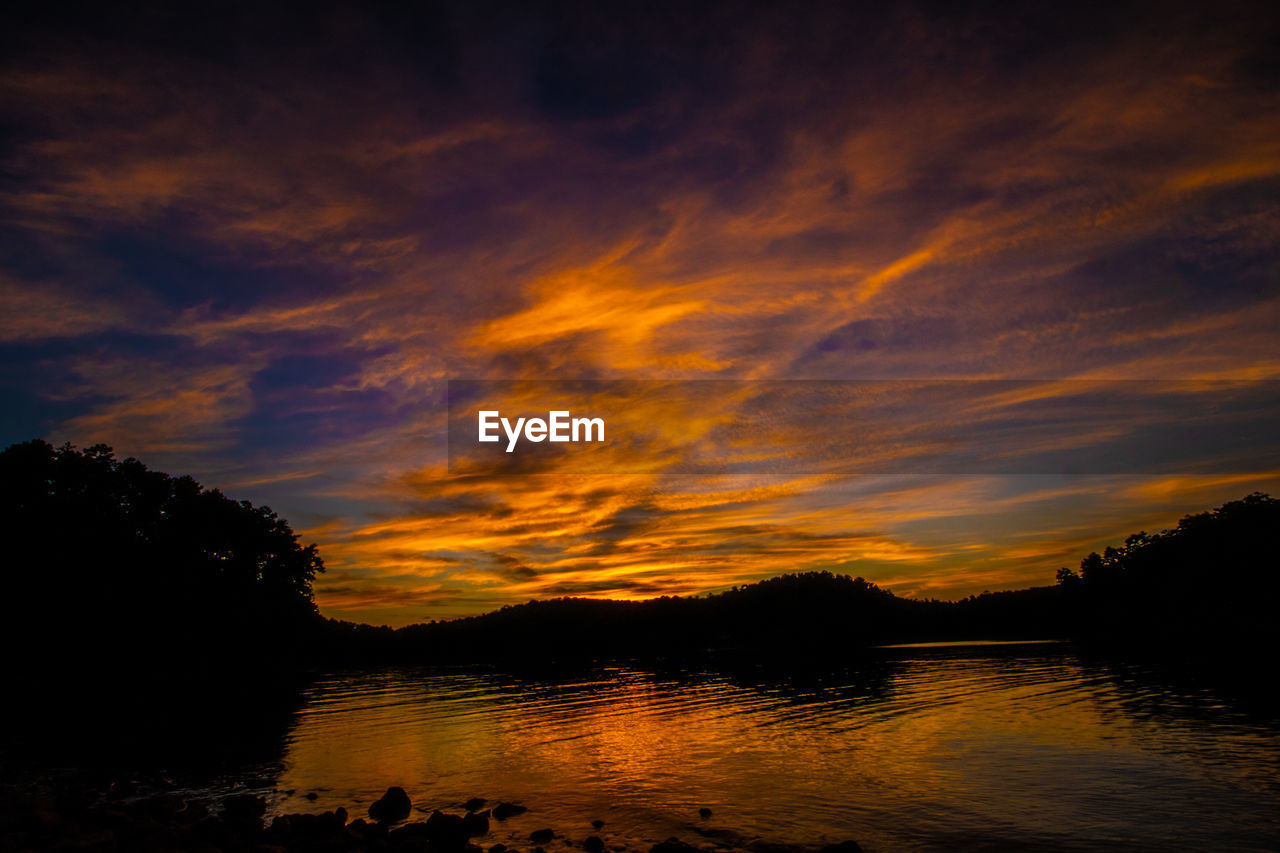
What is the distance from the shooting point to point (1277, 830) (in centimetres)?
1689

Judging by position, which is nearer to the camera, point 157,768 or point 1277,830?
point 1277,830

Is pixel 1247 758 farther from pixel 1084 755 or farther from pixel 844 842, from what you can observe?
pixel 844 842

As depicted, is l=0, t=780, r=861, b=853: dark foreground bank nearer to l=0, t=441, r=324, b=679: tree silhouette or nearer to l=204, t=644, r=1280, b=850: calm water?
l=204, t=644, r=1280, b=850: calm water

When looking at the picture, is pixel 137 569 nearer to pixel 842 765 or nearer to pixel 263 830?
pixel 263 830

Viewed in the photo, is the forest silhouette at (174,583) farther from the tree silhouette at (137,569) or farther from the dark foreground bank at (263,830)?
the dark foreground bank at (263,830)

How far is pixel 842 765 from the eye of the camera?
2605cm

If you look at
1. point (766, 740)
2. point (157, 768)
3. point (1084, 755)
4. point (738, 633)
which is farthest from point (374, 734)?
point (738, 633)

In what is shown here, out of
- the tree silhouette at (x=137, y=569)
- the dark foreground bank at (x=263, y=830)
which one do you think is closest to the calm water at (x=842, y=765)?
the dark foreground bank at (x=263, y=830)

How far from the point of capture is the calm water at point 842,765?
60.2 feet

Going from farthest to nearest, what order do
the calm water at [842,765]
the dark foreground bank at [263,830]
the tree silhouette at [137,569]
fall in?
the tree silhouette at [137,569], the calm water at [842,765], the dark foreground bank at [263,830]

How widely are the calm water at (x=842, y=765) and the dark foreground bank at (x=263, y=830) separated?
0.85 m

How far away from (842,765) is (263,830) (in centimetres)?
1995

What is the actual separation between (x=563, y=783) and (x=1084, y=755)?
67.6ft

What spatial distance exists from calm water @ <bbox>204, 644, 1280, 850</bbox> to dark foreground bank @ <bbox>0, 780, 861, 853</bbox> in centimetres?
85
